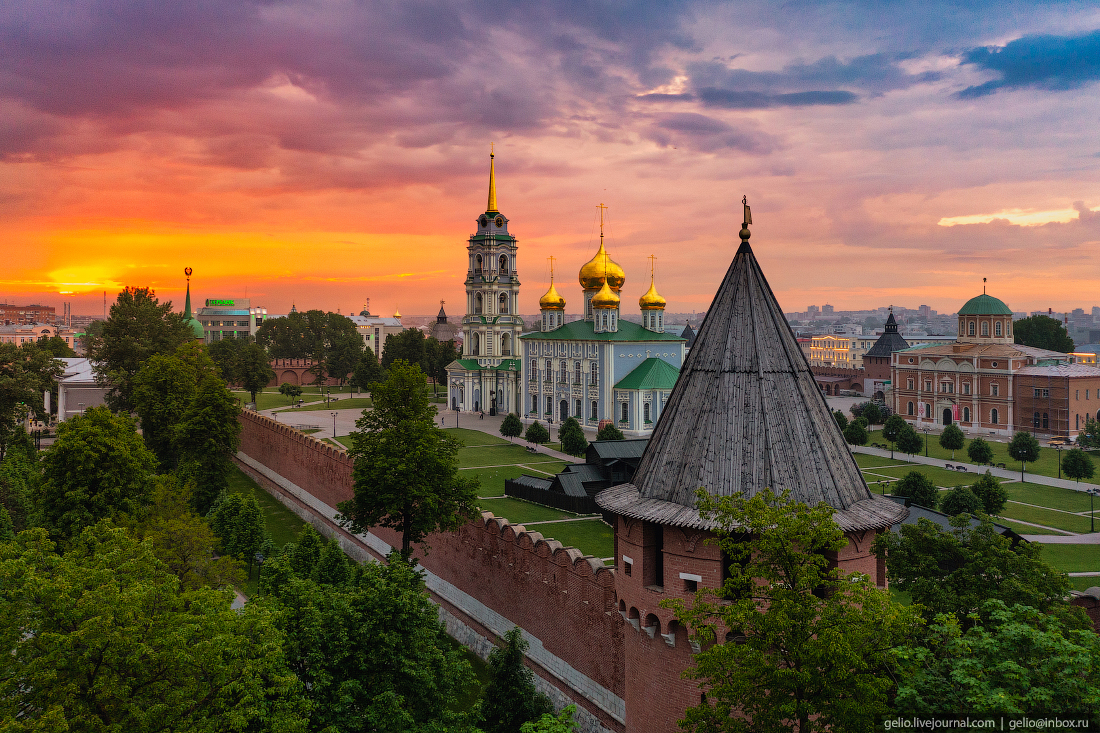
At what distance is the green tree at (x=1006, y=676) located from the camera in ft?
31.4

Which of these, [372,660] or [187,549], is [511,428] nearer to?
[187,549]

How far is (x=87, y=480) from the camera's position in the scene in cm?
3038

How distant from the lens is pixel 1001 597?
1677cm

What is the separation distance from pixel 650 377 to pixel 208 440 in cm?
4325

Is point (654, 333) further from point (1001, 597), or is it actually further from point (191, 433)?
point (1001, 597)

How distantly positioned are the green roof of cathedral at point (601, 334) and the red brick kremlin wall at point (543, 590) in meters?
45.2

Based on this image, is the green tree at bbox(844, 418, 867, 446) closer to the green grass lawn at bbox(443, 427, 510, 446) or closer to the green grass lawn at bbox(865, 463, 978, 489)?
the green grass lawn at bbox(865, 463, 978, 489)

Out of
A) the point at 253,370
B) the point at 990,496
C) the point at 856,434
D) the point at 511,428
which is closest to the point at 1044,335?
the point at 856,434

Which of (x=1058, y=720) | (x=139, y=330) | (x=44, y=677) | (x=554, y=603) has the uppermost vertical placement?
(x=139, y=330)

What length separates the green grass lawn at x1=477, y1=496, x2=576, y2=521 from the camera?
3909 cm

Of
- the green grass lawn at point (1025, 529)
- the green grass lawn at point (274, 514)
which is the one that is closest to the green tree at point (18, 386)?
the green grass lawn at point (274, 514)

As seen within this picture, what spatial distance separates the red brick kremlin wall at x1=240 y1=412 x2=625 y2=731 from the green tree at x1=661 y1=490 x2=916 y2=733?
7824mm

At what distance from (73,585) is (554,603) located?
12.5 m

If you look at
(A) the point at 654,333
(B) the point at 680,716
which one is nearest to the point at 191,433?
(B) the point at 680,716
